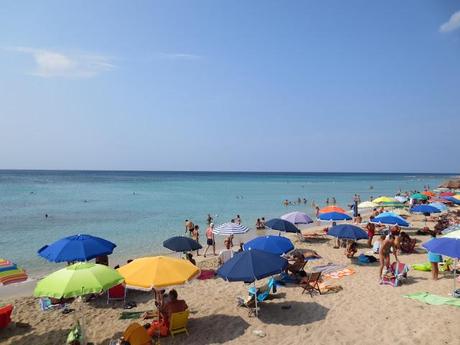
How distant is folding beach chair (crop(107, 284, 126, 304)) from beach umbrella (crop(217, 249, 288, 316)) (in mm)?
3469

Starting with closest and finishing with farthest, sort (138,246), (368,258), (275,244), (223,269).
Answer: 1. (223,269)
2. (275,244)
3. (368,258)
4. (138,246)

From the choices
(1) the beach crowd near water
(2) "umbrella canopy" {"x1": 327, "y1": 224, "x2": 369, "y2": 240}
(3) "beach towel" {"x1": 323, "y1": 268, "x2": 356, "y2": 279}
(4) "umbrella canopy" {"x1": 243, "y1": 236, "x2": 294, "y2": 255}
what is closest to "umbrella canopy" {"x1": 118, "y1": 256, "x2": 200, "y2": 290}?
(1) the beach crowd near water

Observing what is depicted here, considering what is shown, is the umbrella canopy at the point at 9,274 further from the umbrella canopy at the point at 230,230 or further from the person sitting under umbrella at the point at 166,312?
the umbrella canopy at the point at 230,230

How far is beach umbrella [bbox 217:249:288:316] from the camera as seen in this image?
25.3 feet

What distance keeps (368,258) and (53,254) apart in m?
10.1

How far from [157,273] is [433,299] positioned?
21.3 ft

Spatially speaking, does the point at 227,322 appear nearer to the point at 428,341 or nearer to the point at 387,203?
the point at 428,341

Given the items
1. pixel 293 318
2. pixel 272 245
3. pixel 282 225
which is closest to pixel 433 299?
pixel 293 318

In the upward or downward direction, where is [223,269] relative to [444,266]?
upward

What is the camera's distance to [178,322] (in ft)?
25.2

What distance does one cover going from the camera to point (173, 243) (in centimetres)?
1199

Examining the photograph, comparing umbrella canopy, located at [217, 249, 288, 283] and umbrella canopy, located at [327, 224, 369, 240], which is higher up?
umbrella canopy, located at [217, 249, 288, 283]

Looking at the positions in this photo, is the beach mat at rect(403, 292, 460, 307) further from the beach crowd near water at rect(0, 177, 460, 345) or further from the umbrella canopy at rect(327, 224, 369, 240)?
the umbrella canopy at rect(327, 224, 369, 240)

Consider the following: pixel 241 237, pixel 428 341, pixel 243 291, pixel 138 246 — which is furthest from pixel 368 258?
pixel 138 246
